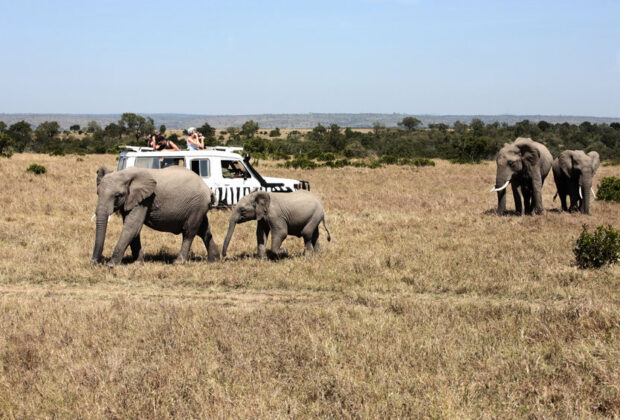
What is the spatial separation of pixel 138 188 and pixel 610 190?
1646cm

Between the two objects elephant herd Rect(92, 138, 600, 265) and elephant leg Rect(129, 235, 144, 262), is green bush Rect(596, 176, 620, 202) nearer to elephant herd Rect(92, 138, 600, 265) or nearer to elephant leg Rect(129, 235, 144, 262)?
elephant herd Rect(92, 138, 600, 265)

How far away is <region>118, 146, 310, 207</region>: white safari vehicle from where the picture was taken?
15812 mm

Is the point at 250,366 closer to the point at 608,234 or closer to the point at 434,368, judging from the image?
the point at 434,368

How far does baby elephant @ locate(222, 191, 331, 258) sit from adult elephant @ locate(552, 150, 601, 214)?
31.8 feet

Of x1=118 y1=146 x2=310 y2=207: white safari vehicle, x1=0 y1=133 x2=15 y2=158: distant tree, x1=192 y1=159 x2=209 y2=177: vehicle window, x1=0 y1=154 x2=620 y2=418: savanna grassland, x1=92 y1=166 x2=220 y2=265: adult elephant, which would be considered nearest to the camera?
x1=0 y1=154 x2=620 y2=418: savanna grassland

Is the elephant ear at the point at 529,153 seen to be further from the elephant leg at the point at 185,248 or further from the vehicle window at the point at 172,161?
the elephant leg at the point at 185,248

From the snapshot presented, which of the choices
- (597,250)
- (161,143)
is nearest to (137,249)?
(161,143)

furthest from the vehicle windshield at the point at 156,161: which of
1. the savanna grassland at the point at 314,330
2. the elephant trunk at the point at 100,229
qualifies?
the elephant trunk at the point at 100,229

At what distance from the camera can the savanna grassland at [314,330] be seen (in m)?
5.32

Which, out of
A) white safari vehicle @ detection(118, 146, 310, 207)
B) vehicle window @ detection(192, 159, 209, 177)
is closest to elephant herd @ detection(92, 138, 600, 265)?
white safari vehicle @ detection(118, 146, 310, 207)

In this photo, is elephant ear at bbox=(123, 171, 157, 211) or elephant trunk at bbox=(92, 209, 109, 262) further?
elephant ear at bbox=(123, 171, 157, 211)

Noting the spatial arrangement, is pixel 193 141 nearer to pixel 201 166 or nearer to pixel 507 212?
pixel 201 166

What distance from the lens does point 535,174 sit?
55.8 ft

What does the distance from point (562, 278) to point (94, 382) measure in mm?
7070
